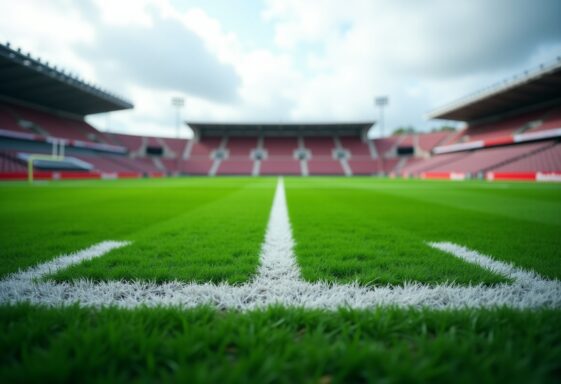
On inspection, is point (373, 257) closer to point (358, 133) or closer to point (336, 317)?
point (336, 317)

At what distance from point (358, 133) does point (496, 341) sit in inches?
1983

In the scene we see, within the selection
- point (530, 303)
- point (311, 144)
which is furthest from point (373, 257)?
point (311, 144)

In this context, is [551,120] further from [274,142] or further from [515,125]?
[274,142]

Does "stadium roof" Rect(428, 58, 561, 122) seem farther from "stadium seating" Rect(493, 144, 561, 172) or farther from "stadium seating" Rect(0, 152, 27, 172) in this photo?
"stadium seating" Rect(0, 152, 27, 172)

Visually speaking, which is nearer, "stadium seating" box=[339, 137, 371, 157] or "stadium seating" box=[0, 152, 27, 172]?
"stadium seating" box=[0, 152, 27, 172]

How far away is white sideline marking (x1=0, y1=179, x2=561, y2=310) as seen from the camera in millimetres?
1377

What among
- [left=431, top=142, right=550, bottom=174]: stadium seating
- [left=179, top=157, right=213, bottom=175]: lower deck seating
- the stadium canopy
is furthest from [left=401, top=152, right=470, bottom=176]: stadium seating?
[left=179, top=157, right=213, bottom=175]: lower deck seating

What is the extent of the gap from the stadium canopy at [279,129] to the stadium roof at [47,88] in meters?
13.7

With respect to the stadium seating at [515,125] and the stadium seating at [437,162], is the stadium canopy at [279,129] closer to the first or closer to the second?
the stadium seating at [437,162]

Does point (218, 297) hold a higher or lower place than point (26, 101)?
lower

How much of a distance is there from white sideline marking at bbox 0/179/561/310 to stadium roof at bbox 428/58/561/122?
97.4 feet

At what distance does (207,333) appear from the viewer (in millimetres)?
1016

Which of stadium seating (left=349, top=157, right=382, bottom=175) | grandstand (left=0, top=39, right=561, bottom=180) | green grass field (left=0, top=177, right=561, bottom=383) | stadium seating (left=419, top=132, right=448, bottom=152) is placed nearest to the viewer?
green grass field (left=0, top=177, right=561, bottom=383)

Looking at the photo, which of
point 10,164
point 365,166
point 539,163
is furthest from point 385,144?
point 10,164
